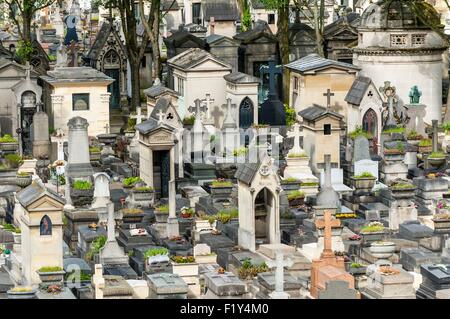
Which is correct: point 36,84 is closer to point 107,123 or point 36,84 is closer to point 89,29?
point 107,123

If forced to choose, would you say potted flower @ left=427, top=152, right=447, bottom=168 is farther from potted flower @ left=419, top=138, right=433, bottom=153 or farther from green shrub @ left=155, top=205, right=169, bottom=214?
green shrub @ left=155, top=205, right=169, bottom=214

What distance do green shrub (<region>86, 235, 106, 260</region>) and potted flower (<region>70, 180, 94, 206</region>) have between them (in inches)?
199

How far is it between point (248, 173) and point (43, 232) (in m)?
5.44

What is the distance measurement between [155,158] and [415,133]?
8.92 m

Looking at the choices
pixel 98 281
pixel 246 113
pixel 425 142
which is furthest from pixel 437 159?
pixel 98 281

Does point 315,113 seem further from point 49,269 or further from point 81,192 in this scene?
point 49,269

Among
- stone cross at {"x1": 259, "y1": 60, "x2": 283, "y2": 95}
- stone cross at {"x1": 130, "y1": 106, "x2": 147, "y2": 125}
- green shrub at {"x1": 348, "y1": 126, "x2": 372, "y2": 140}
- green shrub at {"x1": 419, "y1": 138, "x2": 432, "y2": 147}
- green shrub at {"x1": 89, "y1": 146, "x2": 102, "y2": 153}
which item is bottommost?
green shrub at {"x1": 89, "y1": 146, "x2": 102, "y2": 153}

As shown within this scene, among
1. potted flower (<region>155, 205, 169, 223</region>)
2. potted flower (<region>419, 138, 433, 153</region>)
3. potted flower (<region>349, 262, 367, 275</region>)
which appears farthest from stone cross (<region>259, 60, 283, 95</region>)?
potted flower (<region>349, 262, 367, 275</region>)

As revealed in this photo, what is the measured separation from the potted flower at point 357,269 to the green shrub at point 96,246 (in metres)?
4.99

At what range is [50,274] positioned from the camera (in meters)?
31.2

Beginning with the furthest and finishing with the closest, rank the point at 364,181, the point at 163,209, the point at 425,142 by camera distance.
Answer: the point at 425,142, the point at 364,181, the point at 163,209

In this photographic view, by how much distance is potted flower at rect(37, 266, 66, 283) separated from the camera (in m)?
31.1

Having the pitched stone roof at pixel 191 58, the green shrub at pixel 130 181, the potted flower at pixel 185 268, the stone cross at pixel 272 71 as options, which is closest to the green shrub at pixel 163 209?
the green shrub at pixel 130 181

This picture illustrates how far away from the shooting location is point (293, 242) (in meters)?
36.0
